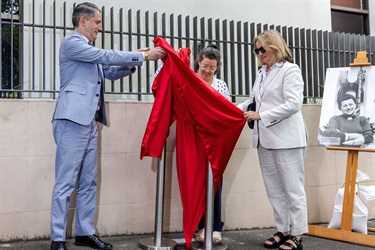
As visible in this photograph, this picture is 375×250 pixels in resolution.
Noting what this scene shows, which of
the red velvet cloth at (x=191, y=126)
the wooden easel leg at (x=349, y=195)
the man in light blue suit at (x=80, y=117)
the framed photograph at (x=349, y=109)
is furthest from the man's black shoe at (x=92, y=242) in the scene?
the framed photograph at (x=349, y=109)

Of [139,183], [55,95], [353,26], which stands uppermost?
[353,26]

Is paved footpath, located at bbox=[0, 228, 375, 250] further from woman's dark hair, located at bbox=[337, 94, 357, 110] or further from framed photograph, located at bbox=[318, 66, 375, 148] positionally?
woman's dark hair, located at bbox=[337, 94, 357, 110]

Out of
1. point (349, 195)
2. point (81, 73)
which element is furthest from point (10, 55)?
point (349, 195)

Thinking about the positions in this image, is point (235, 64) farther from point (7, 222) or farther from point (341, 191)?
point (7, 222)

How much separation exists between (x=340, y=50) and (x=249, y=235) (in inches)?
103

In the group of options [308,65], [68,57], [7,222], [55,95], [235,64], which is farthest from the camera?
[308,65]

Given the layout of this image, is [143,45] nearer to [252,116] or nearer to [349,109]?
[252,116]

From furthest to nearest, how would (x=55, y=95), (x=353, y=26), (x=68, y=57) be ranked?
1. (x=353, y=26)
2. (x=55, y=95)
3. (x=68, y=57)

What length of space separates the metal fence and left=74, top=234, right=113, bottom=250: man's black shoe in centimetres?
124

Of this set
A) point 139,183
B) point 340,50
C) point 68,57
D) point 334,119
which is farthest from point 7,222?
point 340,50

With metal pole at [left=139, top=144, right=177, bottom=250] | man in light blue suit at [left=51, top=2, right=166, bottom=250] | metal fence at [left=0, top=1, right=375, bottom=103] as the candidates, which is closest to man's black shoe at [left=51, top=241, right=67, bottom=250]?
man in light blue suit at [left=51, top=2, right=166, bottom=250]

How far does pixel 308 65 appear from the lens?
15.7ft

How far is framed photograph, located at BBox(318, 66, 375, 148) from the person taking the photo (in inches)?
145

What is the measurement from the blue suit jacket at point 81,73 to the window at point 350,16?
5699 mm
